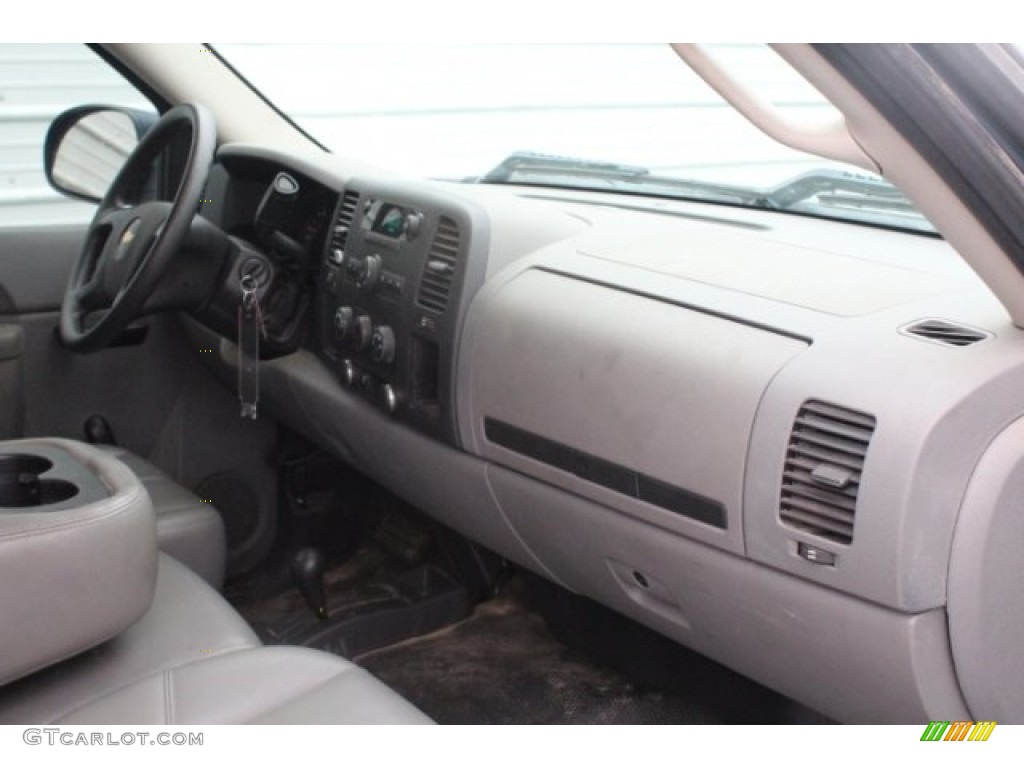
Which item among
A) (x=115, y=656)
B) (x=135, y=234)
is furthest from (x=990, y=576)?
(x=135, y=234)

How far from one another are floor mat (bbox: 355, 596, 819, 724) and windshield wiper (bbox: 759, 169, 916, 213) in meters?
0.86

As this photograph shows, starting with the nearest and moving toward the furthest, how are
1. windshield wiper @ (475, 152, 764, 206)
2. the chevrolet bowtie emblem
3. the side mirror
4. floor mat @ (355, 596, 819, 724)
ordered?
1. floor mat @ (355, 596, 819, 724)
2. the chevrolet bowtie emblem
3. windshield wiper @ (475, 152, 764, 206)
4. the side mirror

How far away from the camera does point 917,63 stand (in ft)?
3.83

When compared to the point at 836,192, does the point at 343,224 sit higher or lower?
lower

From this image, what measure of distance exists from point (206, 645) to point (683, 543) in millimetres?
660

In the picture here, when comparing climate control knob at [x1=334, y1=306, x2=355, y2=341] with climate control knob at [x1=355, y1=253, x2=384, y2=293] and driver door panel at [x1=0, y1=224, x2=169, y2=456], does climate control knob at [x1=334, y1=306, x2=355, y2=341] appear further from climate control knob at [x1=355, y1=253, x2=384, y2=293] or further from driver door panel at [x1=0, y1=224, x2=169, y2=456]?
driver door panel at [x1=0, y1=224, x2=169, y2=456]

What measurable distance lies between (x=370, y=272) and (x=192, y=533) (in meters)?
0.57

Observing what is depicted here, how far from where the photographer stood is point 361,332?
2305 mm

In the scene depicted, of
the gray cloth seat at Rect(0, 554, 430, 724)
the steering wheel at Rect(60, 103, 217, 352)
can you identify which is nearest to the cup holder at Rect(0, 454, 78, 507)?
the gray cloth seat at Rect(0, 554, 430, 724)

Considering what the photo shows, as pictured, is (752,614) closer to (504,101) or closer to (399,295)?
(399,295)

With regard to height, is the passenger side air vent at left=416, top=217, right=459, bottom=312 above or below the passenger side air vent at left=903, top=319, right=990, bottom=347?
below

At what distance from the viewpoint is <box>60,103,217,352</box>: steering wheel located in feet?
7.16

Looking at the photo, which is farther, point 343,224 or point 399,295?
point 343,224

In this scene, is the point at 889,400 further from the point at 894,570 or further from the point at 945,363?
the point at 894,570
